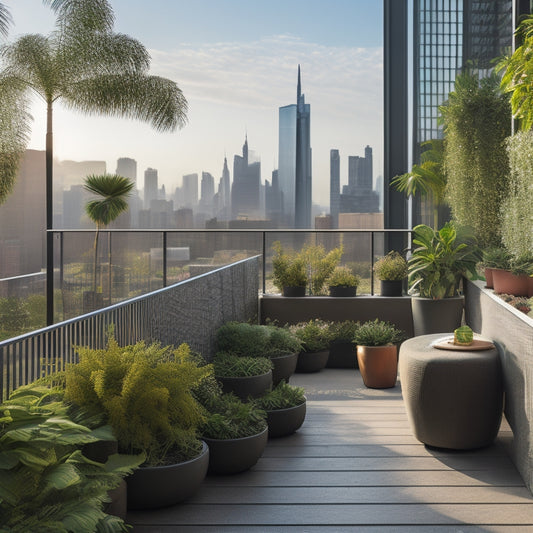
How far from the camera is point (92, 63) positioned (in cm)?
1448

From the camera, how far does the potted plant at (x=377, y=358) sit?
556 centimetres

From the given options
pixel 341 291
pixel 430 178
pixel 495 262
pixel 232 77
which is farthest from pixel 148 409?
pixel 232 77

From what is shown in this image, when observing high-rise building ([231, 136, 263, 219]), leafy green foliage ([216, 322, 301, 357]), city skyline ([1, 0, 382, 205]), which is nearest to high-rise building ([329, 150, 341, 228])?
city skyline ([1, 0, 382, 205])

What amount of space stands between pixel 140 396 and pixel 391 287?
523 centimetres

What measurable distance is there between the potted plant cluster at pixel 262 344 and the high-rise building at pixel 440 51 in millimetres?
3916

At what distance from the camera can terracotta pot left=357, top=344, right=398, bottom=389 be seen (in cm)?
555

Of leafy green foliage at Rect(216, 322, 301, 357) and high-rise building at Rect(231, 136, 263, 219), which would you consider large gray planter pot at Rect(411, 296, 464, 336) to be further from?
high-rise building at Rect(231, 136, 263, 219)

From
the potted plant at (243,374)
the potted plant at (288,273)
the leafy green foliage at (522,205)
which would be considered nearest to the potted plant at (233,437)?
the potted plant at (243,374)

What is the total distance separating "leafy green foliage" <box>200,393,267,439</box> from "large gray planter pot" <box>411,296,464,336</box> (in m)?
3.20

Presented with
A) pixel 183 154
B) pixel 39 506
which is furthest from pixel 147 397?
pixel 183 154

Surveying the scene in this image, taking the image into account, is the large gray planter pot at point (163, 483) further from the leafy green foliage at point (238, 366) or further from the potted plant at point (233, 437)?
the leafy green foliage at point (238, 366)

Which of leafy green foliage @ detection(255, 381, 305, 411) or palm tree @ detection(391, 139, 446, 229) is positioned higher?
palm tree @ detection(391, 139, 446, 229)

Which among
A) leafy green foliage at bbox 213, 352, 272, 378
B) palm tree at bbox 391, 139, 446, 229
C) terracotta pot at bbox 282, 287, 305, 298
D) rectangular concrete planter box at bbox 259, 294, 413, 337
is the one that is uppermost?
palm tree at bbox 391, 139, 446, 229

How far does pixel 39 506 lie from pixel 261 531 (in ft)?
3.47
